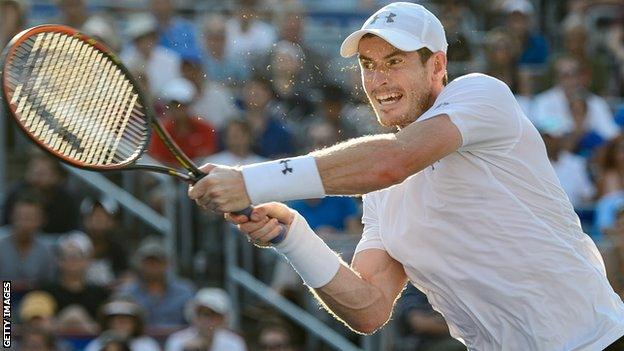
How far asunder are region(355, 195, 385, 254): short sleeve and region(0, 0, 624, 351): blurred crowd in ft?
10.8

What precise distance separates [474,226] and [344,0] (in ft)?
26.8

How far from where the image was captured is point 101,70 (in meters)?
5.52

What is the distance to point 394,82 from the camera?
5.24 meters

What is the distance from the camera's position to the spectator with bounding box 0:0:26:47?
33.1 ft

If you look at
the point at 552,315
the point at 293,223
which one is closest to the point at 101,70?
the point at 293,223

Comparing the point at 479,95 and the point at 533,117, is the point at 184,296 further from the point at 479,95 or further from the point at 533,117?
the point at 479,95

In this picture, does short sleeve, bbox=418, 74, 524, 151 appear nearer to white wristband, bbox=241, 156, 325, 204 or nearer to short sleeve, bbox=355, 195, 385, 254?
white wristband, bbox=241, 156, 325, 204

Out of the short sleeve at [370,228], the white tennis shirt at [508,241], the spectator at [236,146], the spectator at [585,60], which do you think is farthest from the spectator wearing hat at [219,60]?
the white tennis shirt at [508,241]

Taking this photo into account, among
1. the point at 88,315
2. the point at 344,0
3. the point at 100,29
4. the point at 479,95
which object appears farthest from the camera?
the point at 344,0

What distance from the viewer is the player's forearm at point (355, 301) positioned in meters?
5.40

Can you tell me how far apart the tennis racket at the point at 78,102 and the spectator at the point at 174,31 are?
5.26 meters

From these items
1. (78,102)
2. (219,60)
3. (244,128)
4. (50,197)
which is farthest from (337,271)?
(219,60)

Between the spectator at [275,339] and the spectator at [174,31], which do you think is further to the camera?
the spectator at [174,31]

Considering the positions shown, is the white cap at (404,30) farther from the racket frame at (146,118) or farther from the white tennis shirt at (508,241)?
the racket frame at (146,118)
